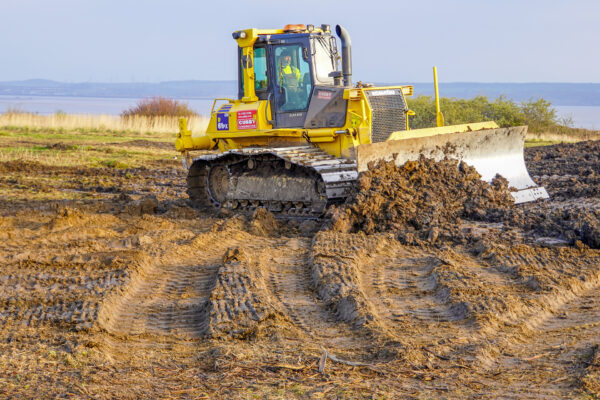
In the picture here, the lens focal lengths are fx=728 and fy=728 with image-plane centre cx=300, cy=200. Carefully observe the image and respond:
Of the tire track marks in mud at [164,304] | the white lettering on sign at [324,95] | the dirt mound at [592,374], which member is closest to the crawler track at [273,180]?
the white lettering on sign at [324,95]

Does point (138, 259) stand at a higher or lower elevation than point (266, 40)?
lower

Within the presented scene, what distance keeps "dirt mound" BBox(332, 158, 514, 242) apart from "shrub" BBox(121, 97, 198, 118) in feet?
94.9

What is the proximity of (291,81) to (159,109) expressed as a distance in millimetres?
28614

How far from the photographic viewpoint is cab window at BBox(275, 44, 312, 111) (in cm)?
1133

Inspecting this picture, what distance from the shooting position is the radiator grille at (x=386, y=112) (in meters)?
11.0

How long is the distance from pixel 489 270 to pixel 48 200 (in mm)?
8667

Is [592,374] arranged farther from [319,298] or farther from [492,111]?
[492,111]

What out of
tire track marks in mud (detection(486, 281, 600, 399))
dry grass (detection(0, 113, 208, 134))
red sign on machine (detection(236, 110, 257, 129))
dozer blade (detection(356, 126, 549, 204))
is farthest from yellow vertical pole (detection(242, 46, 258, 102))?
dry grass (detection(0, 113, 208, 134))

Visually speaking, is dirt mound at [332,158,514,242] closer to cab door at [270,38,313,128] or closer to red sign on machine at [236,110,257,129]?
cab door at [270,38,313,128]

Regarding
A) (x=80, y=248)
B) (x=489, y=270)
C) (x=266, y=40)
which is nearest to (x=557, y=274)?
(x=489, y=270)

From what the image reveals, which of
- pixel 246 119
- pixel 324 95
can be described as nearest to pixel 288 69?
pixel 324 95

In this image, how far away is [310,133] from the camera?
11.1 meters

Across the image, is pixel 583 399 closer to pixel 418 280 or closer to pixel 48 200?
pixel 418 280

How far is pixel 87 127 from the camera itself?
32.0m
